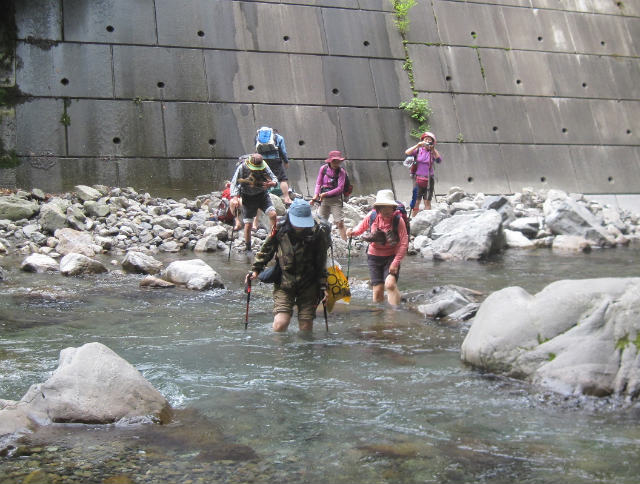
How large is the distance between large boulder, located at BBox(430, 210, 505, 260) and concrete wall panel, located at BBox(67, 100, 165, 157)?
6.30 m

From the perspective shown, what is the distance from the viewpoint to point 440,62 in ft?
57.8

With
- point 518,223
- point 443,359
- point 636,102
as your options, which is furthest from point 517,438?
point 636,102

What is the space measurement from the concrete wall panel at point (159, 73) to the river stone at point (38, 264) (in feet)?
19.1

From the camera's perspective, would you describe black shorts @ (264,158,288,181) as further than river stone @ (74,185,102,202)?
No

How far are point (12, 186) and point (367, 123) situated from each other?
318 inches

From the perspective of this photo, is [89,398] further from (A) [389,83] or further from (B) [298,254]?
(A) [389,83]

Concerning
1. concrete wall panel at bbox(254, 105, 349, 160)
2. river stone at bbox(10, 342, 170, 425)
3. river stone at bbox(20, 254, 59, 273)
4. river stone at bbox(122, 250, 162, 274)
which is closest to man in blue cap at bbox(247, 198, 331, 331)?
river stone at bbox(10, 342, 170, 425)

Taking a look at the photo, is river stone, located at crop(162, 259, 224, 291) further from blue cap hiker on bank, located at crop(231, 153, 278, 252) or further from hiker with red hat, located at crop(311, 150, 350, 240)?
hiker with red hat, located at crop(311, 150, 350, 240)

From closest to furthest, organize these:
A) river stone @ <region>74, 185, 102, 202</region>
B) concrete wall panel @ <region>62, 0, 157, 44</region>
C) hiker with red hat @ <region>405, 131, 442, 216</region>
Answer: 1. river stone @ <region>74, 185, 102, 202</region>
2. hiker with red hat @ <region>405, 131, 442, 216</region>
3. concrete wall panel @ <region>62, 0, 157, 44</region>

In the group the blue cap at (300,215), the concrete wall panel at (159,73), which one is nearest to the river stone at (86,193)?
the concrete wall panel at (159,73)

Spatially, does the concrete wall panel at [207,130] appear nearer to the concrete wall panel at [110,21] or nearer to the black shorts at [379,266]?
the concrete wall panel at [110,21]

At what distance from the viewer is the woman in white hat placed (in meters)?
7.99

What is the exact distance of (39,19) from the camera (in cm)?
1430

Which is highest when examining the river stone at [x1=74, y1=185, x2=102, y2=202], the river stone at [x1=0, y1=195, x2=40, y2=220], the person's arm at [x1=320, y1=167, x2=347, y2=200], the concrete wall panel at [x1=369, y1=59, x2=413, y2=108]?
the concrete wall panel at [x1=369, y1=59, x2=413, y2=108]
